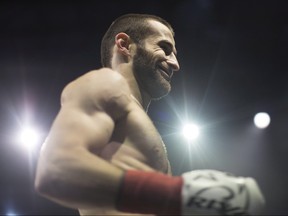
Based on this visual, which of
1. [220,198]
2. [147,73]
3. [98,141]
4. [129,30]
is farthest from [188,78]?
[220,198]

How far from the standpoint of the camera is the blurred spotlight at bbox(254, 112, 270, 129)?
492 centimetres

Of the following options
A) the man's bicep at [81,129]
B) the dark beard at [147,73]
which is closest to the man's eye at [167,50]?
the dark beard at [147,73]

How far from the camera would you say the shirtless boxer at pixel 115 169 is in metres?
0.82

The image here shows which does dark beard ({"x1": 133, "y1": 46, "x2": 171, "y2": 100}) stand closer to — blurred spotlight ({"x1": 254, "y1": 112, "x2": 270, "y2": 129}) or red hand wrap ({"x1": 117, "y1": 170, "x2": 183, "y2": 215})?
red hand wrap ({"x1": 117, "y1": 170, "x2": 183, "y2": 215})

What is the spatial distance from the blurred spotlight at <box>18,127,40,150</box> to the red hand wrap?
4.19 m

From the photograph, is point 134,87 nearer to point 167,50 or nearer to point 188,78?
point 167,50

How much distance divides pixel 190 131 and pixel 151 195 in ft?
14.3

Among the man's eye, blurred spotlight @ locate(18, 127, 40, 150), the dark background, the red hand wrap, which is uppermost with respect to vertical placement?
the dark background

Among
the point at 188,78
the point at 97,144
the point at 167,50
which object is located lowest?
the point at 97,144

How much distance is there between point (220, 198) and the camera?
0.81 m

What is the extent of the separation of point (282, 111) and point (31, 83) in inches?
119

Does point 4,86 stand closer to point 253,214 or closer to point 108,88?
point 108,88

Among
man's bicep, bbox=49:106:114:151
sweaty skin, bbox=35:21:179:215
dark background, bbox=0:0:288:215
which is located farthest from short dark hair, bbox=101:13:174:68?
dark background, bbox=0:0:288:215

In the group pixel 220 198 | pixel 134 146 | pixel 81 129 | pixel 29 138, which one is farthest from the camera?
pixel 29 138
